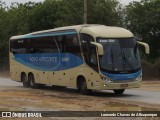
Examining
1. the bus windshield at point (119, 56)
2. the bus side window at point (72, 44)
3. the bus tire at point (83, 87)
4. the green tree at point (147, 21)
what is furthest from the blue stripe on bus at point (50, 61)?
the green tree at point (147, 21)

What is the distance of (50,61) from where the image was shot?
26.3 m

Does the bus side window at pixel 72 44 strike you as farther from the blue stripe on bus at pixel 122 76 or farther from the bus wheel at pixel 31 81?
the bus wheel at pixel 31 81

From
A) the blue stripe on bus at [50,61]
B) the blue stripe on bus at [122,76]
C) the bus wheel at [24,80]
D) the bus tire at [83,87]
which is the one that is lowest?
the bus wheel at [24,80]

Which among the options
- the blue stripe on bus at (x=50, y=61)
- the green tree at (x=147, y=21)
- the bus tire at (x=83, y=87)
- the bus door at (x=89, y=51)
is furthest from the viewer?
the green tree at (x=147, y=21)

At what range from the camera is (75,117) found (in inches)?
538

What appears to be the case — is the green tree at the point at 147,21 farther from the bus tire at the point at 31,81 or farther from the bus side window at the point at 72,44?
the bus side window at the point at 72,44

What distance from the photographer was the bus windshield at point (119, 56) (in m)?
22.0

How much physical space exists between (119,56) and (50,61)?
549cm

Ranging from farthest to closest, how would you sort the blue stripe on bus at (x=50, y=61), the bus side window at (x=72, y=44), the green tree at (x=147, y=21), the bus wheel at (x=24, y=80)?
1. the green tree at (x=147, y=21)
2. the bus wheel at (x=24, y=80)
3. the blue stripe on bus at (x=50, y=61)
4. the bus side window at (x=72, y=44)

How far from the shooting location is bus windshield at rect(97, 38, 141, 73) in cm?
2197

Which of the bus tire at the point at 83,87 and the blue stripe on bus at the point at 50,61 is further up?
the blue stripe on bus at the point at 50,61

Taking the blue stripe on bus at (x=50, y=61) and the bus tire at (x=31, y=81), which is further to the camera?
the bus tire at (x=31, y=81)

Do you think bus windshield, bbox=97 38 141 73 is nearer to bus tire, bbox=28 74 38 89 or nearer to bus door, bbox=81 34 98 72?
bus door, bbox=81 34 98 72

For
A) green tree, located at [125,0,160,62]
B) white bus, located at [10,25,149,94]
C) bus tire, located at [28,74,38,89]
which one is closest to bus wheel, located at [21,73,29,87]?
bus tire, located at [28,74,38,89]
